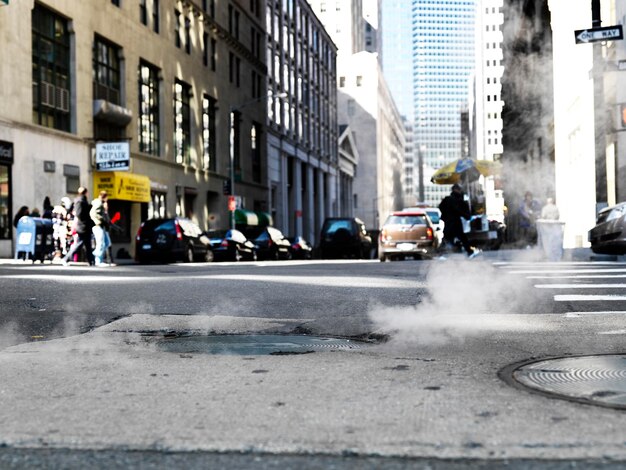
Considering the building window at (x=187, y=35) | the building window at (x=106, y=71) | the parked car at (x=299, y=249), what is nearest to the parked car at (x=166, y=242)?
the building window at (x=106, y=71)

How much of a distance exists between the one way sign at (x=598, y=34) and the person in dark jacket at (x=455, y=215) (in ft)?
16.9

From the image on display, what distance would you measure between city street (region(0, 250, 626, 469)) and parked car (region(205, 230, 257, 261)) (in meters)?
20.1

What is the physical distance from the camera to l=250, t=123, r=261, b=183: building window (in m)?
55.0

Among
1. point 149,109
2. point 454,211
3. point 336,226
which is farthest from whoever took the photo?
point 149,109

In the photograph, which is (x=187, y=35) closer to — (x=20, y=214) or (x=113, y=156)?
(x=113, y=156)

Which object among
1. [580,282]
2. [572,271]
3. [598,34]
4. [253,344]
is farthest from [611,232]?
[253,344]

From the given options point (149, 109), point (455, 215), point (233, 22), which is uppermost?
point (233, 22)

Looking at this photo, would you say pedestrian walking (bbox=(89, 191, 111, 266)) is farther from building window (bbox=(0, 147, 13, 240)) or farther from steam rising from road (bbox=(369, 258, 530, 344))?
steam rising from road (bbox=(369, 258, 530, 344))

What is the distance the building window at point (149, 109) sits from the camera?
36.4 metres

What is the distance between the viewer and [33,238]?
22281mm

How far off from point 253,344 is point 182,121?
120ft

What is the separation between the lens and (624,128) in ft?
46.6

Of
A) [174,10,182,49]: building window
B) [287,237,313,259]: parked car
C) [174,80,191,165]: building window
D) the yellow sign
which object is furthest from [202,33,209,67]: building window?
[287,237,313,259]: parked car

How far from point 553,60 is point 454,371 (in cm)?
847
